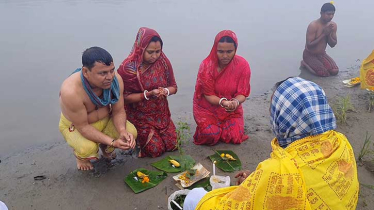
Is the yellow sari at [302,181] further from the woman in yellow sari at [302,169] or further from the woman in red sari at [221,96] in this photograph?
the woman in red sari at [221,96]

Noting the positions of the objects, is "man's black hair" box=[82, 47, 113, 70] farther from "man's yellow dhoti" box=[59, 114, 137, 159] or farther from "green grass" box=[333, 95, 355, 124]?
"green grass" box=[333, 95, 355, 124]

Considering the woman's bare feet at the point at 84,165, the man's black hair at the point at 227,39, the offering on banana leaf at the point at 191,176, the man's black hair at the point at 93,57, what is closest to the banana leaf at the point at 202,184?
the offering on banana leaf at the point at 191,176

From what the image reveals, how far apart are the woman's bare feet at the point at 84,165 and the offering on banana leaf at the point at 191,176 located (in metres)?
1.01

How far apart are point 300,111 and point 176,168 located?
6.43ft

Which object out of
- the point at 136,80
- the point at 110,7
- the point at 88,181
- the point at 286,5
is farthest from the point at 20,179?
the point at 286,5

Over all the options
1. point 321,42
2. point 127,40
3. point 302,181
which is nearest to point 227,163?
point 302,181

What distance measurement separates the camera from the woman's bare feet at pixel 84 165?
11.6ft

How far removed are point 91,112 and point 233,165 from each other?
1.71 meters

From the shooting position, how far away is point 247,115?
5.18 m

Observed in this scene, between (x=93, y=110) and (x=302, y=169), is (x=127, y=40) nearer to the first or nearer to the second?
(x=93, y=110)

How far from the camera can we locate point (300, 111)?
193 centimetres

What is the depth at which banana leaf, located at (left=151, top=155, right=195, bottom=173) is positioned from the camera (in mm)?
3523

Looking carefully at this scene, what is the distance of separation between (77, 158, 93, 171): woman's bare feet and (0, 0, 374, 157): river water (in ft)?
4.00

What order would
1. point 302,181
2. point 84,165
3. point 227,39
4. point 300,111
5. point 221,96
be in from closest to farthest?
point 302,181 → point 300,111 → point 84,165 → point 227,39 → point 221,96
